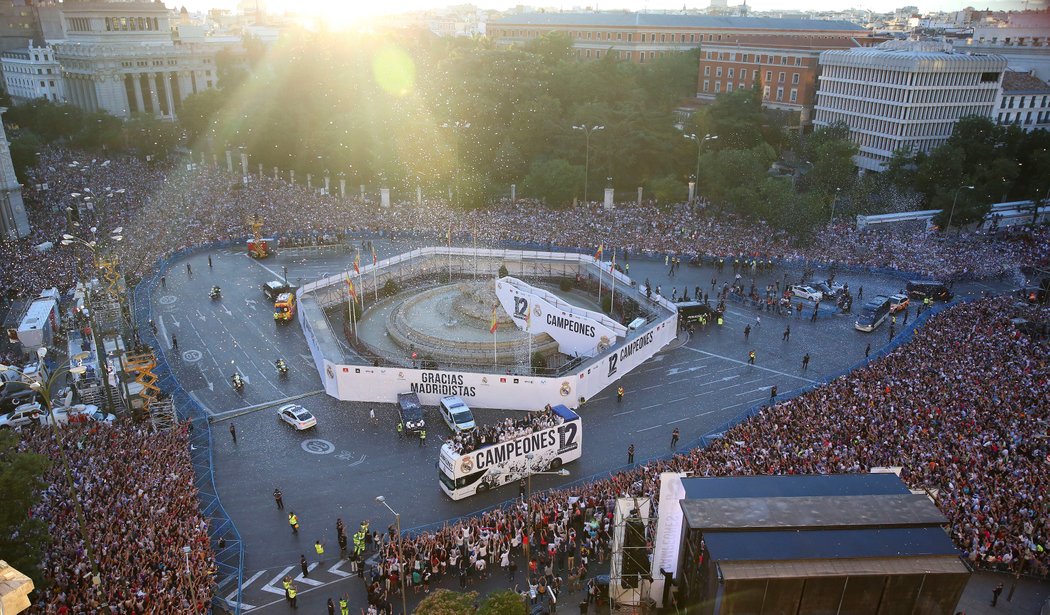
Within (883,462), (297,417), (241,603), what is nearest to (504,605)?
(241,603)

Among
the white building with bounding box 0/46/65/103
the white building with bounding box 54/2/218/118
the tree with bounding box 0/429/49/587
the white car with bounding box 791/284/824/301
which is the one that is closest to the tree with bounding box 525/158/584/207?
the white car with bounding box 791/284/824/301

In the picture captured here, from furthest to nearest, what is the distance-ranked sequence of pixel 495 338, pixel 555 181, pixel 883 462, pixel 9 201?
pixel 555 181 → pixel 9 201 → pixel 495 338 → pixel 883 462

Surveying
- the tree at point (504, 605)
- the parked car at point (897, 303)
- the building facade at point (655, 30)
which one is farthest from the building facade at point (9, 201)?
the building facade at point (655, 30)

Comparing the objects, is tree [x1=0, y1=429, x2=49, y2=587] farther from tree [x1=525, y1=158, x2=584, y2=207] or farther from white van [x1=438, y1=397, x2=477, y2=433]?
tree [x1=525, y1=158, x2=584, y2=207]

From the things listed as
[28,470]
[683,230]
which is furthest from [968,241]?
[28,470]

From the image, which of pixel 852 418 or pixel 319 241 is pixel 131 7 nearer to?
pixel 319 241

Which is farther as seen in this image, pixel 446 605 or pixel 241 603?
pixel 241 603

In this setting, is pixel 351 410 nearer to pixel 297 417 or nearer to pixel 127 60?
pixel 297 417
